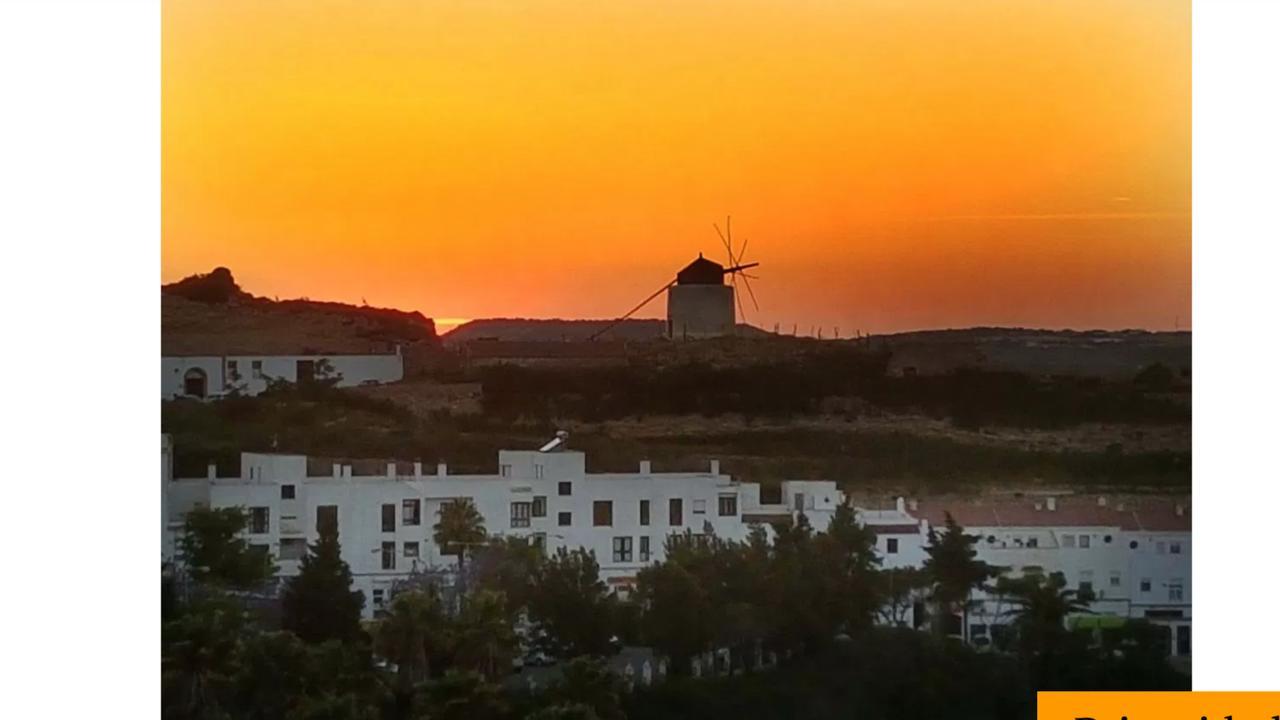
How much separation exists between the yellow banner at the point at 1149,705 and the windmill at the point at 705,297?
1506mm

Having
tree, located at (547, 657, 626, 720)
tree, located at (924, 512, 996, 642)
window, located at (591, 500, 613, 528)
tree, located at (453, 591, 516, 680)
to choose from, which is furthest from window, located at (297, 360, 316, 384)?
tree, located at (924, 512, 996, 642)

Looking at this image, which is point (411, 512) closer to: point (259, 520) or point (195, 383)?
point (259, 520)

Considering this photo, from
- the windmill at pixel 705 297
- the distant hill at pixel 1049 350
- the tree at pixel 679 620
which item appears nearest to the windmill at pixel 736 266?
the windmill at pixel 705 297

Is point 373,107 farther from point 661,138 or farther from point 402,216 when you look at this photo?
point 661,138

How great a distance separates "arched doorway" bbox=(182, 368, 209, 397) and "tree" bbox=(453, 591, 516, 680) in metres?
1.01

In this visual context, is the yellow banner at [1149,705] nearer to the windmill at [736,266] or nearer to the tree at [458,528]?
the windmill at [736,266]

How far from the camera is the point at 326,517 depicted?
4223mm

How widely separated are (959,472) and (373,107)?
2.10m

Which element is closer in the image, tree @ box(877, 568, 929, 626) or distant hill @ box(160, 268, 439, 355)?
distant hill @ box(160, 268, 439, 355)

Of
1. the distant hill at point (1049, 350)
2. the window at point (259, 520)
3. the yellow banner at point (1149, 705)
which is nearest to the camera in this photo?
the yellow banner at point (1149, 705)

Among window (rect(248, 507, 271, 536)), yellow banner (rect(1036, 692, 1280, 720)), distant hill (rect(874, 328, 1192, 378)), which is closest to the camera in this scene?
yellow banner (rect(1036, 692, 1280, 720))

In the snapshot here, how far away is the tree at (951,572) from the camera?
14.1ft

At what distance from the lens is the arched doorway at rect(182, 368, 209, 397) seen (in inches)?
164

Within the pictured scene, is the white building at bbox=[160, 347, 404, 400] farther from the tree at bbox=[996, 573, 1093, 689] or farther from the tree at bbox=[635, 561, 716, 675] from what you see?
the tree at bbox=[996, 573, 1093, 689]
